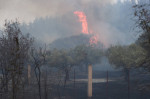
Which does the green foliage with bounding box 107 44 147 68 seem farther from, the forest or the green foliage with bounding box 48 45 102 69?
the green foliage with bounding box 48 45 102 69

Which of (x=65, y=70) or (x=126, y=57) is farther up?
(x=126, y=57)

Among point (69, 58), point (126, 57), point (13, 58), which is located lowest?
point (69, 58)

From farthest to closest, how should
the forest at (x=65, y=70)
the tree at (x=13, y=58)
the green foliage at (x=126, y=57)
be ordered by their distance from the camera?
the green foliage at (x=126, y=57)
the forest at (x=65, y=70)
the tree at (x=13, y=58)

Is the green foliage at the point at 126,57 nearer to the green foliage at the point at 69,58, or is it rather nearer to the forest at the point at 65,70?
the forest at the point at 65,70

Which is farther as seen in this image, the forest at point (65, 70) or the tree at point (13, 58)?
the forest at point (65, 70)

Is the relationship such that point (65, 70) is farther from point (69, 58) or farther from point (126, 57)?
point (69, 58)

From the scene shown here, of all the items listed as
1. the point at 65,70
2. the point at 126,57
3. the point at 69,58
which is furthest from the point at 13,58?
the point at 69,58

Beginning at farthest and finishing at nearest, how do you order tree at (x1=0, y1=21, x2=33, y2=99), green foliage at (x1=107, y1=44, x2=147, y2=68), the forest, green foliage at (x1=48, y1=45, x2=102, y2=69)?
green foliage at (x1=48, y1=45, x2=102, y2=69) < green foliage at (x1=107, y1=44, x2=147, y2=68) < the forest < tree at (x1=0, y1=21, x2=33, y2=99)

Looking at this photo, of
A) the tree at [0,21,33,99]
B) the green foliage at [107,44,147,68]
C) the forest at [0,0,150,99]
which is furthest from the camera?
the green foliage at [107,44,147,68]

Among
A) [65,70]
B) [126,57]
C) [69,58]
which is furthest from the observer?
[69,58]

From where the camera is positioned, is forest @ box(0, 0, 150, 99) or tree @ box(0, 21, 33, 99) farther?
forest @ box(0, 0, 150, 99)

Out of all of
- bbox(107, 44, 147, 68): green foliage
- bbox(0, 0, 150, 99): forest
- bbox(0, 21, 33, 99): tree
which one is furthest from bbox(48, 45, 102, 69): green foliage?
bbox(0, 21, 33, 99): tree

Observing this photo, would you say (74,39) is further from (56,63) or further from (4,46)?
(4,46)

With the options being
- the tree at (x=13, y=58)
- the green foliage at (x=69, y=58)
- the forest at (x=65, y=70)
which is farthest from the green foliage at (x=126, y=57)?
the tree at (x=13, y=58)
